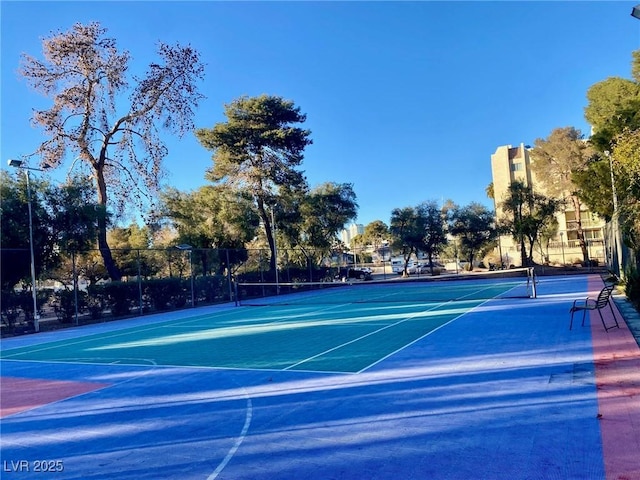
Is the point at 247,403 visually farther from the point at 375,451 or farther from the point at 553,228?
the point at 553,228

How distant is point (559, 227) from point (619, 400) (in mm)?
56192

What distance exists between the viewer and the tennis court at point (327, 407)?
420cm

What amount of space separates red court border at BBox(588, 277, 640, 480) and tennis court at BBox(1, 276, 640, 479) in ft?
0.16

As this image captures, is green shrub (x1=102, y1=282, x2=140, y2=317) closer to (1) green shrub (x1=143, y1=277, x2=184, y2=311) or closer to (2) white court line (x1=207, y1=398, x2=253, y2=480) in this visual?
(1) green shrub (x1=143, y1=277, x2=184, y2=311)

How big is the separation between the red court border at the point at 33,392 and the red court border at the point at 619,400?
23.0 feet

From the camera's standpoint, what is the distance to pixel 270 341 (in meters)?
11.4

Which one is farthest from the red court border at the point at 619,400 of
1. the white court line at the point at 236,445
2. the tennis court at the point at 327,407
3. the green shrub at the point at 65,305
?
the green shrub at the point at 65,305

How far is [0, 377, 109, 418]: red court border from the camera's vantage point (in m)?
6.98

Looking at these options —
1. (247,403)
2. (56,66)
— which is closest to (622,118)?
(247,403)

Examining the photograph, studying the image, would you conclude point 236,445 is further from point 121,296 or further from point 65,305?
point 121,296

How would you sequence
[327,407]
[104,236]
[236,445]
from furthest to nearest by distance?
[104,236]
[327,407]
[236,445]

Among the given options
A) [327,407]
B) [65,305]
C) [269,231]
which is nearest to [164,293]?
[65,305]

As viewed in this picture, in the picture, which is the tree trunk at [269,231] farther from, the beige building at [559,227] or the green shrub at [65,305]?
the beige building at [559,227]

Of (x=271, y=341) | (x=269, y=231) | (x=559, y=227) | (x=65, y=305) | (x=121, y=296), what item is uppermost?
(x=269, y=231)
